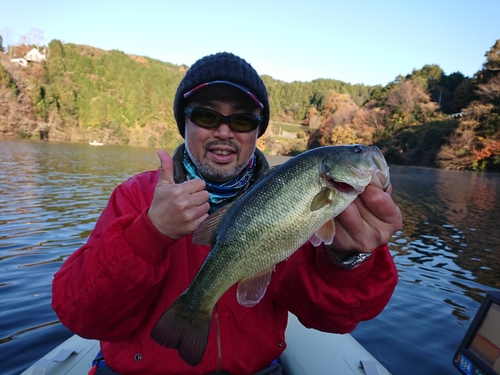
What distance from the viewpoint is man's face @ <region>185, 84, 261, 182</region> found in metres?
2.98

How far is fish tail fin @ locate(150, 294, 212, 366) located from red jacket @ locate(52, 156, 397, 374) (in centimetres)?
25

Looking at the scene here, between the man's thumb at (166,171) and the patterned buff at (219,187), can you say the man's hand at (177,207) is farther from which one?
the patterned buff at (219,187)

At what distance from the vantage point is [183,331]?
80.9 inches

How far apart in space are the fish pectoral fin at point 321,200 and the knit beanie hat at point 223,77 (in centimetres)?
127

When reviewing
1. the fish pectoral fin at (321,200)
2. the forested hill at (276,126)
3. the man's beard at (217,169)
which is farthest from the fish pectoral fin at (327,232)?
the forested hill at (276,126)

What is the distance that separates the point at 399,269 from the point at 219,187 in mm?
7831

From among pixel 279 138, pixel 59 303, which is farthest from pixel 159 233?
pixel 279 138

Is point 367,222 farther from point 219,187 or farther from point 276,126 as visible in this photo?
point 276,126

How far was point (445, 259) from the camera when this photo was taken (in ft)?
34.5

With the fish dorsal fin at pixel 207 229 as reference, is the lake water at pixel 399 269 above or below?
below

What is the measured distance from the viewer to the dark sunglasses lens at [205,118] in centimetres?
294

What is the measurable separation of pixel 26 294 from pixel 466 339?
697 centimetres

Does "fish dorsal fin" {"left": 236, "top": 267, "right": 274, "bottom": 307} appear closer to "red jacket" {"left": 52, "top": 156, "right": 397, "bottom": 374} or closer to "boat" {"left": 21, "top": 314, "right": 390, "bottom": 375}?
"red jacket" {"left": 52, "top": 156, "right": 397, "bottom": 374}

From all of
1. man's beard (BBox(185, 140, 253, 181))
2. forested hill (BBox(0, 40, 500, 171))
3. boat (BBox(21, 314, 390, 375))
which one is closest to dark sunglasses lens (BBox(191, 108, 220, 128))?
man's beard (BBox(185, 140, 253, 181))
